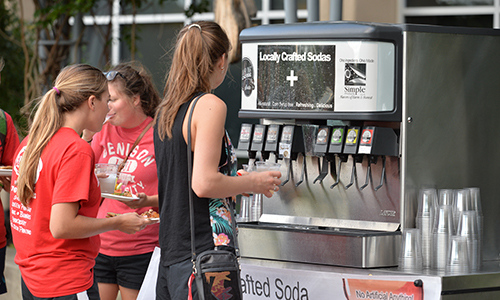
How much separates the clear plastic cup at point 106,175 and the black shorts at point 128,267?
1.28ft

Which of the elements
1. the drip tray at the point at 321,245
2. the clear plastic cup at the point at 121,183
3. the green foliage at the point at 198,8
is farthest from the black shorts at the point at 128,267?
the green foliage at the point at 198,8

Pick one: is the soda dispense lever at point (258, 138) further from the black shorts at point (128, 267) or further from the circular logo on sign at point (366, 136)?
the black shorts at point (128, 267)

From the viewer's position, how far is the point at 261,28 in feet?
10.6

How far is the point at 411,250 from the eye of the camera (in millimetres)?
2963

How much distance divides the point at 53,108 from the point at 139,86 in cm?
84

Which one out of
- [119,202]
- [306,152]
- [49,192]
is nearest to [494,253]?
[306,152]

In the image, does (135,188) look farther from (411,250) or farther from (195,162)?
(411,250)

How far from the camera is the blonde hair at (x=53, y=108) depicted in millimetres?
2334

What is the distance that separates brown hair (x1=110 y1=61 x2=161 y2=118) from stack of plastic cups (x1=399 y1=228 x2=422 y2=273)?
4.14 feet

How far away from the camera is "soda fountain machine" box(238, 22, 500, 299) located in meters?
2.97

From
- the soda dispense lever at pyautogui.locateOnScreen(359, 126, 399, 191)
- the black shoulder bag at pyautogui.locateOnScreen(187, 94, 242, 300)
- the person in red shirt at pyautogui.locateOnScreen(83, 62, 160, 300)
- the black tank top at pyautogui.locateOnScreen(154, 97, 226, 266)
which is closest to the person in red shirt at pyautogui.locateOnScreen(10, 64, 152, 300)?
the black tank top at pyautogui.locateOnScreen(154, 97, 226, 266)

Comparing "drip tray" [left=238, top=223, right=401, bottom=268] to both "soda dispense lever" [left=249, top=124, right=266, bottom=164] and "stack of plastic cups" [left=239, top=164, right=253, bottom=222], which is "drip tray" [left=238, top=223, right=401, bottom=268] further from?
"soda dispense lever" [left=249, top=124, right=266, bottom=164]

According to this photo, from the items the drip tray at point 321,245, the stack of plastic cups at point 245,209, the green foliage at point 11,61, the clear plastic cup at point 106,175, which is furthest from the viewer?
the green foliage at point 11,61

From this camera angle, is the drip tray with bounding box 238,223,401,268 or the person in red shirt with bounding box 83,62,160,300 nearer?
the drip tray with bounding box 238,223,401,268
